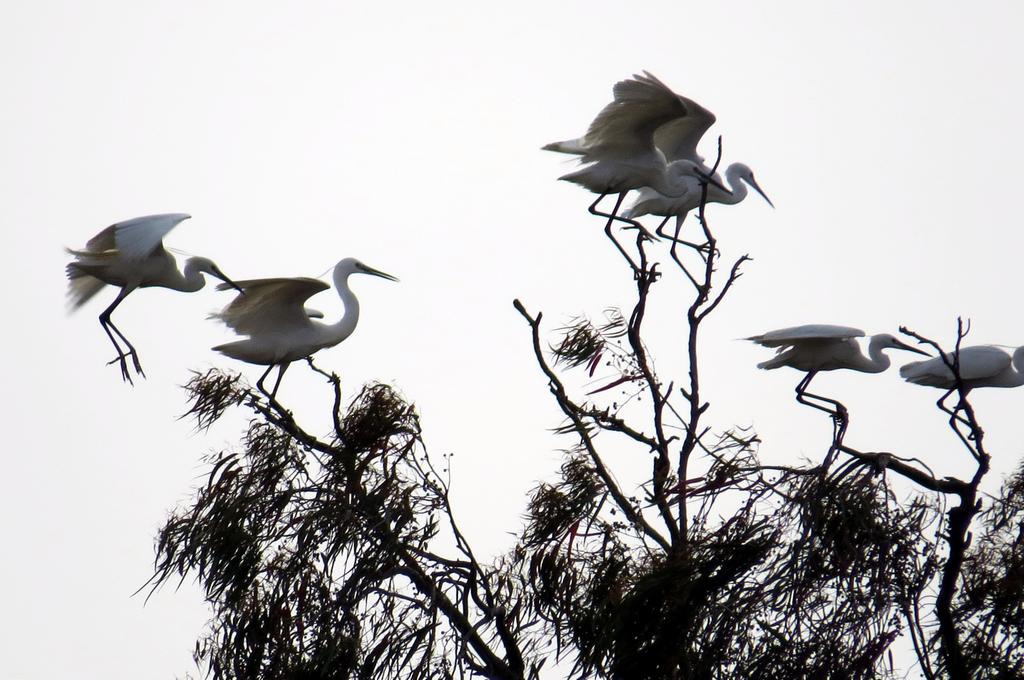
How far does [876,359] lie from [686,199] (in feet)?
5.25

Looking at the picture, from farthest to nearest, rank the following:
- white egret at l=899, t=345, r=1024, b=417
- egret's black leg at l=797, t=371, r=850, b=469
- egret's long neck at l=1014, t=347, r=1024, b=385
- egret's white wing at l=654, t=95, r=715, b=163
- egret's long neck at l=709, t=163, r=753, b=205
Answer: egret's long neck at l=709, t=163, r=753, b=205 < egret's white wing at l=654, t=95, r=715, b=163 < egret's long neck at l=1014, t=347, r=1024, b=385 < white egret at l=899, t=345, r=1024, b=417 < egret's black leg at l=797, t=371, r=850, b=469

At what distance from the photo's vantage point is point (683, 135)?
8531 millimetres

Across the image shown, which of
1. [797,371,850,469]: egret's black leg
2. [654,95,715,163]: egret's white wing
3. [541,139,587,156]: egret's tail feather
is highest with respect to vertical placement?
[654,95,715,163]: egret's white wing

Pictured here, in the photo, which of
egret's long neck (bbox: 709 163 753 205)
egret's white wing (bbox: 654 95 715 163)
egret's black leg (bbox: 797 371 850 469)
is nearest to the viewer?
egret's black leg (bbox: 797 371 850 469)

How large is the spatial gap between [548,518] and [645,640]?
53.3 inches

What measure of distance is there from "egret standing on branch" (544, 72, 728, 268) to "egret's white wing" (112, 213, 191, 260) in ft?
7.50

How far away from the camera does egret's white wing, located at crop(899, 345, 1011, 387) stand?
7.57 metres

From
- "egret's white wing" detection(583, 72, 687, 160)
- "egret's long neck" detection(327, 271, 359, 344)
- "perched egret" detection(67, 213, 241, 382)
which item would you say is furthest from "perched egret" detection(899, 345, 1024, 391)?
"perched egret" detection(67, 213, 241, 382)

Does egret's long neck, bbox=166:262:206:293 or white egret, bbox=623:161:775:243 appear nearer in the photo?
egret's long neck, bbox=166:262:206:293

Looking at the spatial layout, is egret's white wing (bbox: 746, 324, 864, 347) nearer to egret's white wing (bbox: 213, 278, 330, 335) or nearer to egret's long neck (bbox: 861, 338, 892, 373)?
egret's long neck (bbox: 861, 338, 892, 373)

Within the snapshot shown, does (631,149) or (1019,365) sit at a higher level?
(631,149)

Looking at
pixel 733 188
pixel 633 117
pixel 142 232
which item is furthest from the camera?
pixel 733 188

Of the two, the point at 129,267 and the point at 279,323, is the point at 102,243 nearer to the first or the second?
the point at 129,267

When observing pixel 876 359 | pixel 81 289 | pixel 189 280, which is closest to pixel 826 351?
pixel 876 359
